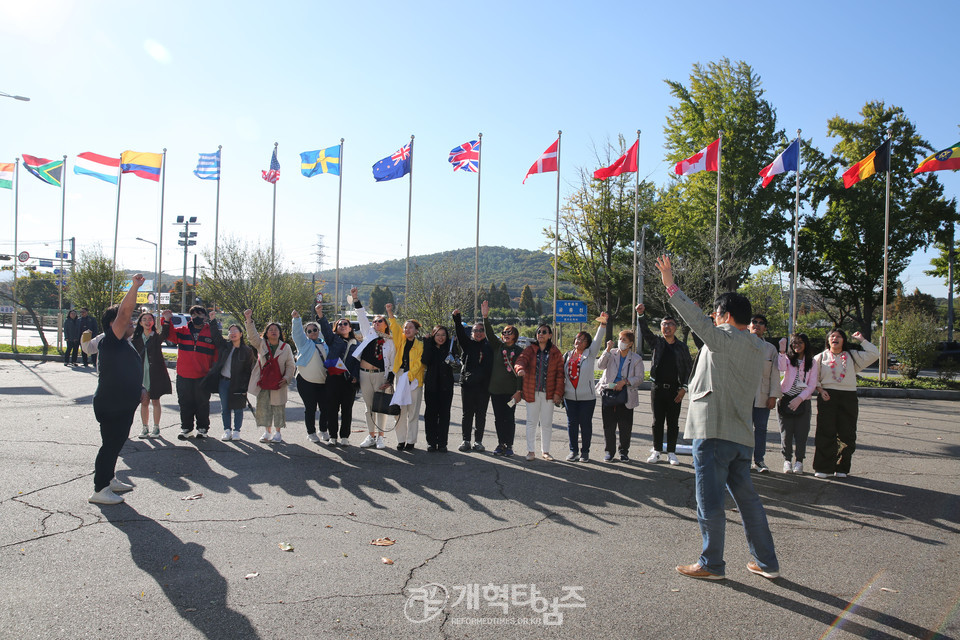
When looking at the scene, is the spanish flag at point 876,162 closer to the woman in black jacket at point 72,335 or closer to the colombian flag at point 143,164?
the colombian flag at point 143,164

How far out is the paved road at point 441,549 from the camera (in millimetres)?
3627

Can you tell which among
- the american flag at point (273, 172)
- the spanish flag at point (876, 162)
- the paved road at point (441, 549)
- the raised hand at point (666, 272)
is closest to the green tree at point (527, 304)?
the american flag at point (273, 172)

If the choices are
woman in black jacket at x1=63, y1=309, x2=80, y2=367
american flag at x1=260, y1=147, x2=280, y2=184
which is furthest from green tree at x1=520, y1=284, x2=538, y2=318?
woman in black jacket at x1=63, y1=309, x2=80, y2=367

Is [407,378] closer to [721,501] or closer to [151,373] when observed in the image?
[151,373]

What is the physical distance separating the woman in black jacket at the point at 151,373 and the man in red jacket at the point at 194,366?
0.84 ft

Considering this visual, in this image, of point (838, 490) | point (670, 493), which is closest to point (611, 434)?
point (670, 493)

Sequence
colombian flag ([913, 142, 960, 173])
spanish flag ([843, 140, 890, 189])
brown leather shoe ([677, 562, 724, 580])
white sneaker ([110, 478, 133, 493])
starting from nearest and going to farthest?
1. brown leather shoe ([677, 562, 724, 580])
2. white sneaker ([110, 478, 133, 493])
3. colombian flag ([913, 142, 960, 173])
4. spanish flag ([843, 140, 890, 189])

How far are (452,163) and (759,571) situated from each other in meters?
19.3

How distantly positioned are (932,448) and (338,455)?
8565mm

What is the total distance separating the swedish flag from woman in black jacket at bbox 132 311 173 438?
1579 cm

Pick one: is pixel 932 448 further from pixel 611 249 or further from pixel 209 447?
pixel 611 249

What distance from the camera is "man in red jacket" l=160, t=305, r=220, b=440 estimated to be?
898cm

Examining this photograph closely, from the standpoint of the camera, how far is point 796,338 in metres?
7.95

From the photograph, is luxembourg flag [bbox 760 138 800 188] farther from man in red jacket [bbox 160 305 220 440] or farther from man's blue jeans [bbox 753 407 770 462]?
man in red jacket [bbox 160 305 220 440]
